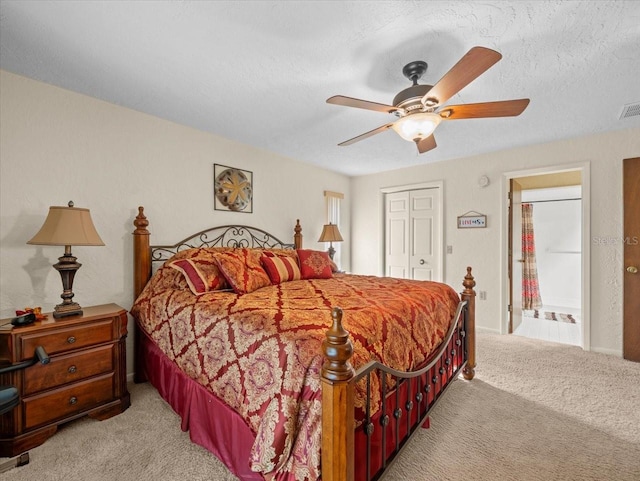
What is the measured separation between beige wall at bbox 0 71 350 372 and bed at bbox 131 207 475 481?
21 centimetres

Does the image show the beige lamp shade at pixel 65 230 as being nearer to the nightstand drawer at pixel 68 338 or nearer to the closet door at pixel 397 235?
the nightstand drawer at pixel 68 338

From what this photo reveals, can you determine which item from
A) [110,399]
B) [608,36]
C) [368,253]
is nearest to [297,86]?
[608,36]

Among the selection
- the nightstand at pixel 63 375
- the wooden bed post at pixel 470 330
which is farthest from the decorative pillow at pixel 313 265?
the nightstand at pixel 63 375

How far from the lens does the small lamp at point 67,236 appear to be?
6.20 feet

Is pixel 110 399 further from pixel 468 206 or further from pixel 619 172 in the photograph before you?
pixel 619 172

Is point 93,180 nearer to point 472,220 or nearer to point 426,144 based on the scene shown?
point 426,144

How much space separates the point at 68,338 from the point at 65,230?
720mm

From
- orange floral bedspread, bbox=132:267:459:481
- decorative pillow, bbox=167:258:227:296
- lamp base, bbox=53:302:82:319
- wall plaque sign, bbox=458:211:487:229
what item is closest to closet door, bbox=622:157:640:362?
wall plaque sign, bbox=458:211:487:229

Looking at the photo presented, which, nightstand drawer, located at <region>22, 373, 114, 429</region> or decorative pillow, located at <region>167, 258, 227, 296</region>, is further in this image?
decorative pillow, located at <region>167, 258, 227, 296</region>

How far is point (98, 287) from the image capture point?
246 centimetres

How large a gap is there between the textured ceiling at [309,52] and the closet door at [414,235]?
1.85 m

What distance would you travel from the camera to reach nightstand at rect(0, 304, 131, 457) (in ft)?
5.56

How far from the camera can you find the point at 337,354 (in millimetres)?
1060

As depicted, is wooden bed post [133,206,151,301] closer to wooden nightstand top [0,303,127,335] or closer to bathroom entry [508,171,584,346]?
wooden nightstand top [0,303,127,335]
